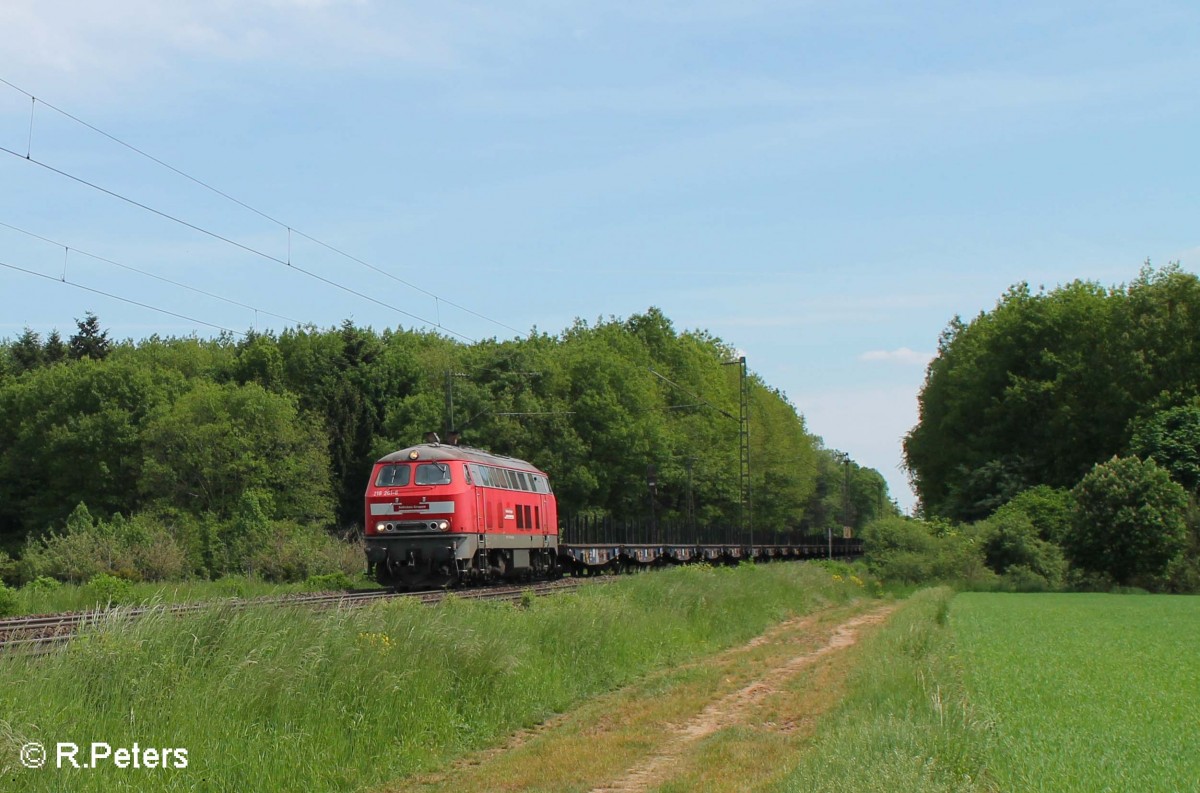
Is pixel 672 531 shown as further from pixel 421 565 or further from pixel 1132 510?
pixel 421 565

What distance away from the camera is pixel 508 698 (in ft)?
42.2

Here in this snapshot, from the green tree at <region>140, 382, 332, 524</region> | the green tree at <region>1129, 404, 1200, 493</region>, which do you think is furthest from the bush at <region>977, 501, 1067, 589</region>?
the green tree at <region>140, 382, 332, 524</region>

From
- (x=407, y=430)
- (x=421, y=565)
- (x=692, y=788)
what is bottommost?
(x=692, y=788)

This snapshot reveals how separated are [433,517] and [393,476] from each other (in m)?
2.05

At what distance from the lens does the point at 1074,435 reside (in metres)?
61.4

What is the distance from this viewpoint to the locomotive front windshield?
92.6 ft

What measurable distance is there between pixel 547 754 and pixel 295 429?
55371mm

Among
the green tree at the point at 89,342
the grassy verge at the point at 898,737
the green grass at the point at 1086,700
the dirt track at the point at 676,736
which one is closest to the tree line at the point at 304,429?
the green tree at the point at 89,342

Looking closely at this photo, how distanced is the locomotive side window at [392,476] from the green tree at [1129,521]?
29.6 meters

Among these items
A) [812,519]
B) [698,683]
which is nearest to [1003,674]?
[698,683]

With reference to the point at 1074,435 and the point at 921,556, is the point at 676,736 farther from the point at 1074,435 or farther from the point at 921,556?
the point at 1074,435

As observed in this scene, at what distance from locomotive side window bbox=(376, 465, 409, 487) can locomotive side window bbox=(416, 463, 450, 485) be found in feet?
1.45

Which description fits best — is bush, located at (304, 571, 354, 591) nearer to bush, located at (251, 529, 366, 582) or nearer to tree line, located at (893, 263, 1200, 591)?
bush, located at (251, 529, 366, 582)

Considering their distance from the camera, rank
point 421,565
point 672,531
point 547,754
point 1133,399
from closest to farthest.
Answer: point 547,754 → point 421,565 → point 672,531 → point 1133,399
